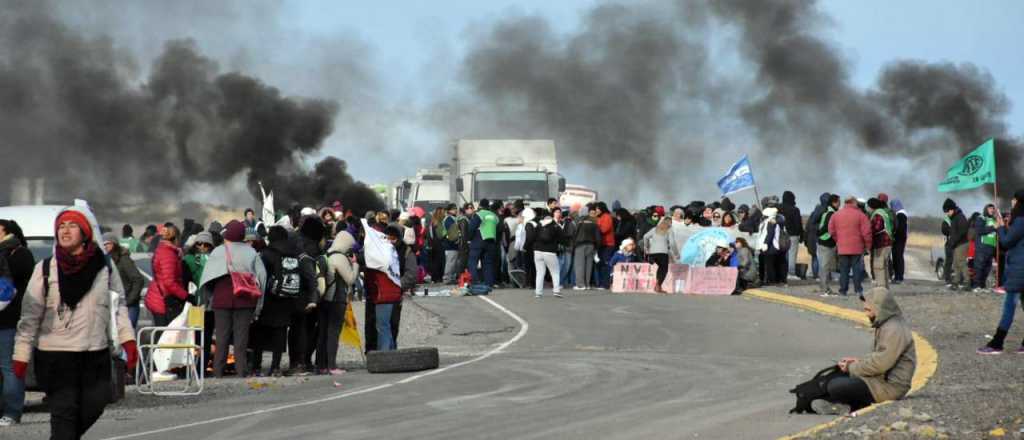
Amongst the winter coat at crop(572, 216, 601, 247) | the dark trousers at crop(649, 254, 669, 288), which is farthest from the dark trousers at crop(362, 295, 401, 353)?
the winter coat at crop(572, 216, 601, 247)

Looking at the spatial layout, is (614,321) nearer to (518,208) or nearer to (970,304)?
(970,304)

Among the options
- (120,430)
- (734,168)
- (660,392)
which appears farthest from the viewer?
(734,168)

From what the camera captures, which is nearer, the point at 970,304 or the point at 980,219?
the point at 970,304

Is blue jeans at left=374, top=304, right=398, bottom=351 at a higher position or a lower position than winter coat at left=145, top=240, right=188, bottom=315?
lower

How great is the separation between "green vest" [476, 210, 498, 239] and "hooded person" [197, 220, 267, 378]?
48.1 feet

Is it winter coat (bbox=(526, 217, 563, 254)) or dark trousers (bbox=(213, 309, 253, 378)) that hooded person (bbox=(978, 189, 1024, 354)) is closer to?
dark trousers (bbox=(213, 309, 253, 378))

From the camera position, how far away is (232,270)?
1638 cm

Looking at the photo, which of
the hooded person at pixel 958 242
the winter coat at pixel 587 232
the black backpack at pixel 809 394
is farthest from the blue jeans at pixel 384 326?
the hooded person at pixel 958 242

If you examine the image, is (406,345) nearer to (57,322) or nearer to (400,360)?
(400,360)

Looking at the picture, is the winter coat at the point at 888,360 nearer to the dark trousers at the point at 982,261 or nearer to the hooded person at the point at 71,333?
the hooded person at the point at 71,333

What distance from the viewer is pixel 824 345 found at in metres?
19.2

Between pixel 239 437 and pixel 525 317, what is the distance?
1340 cm

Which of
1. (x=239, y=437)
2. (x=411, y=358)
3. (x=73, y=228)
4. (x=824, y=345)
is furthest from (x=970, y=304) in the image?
(x=73, y=228)

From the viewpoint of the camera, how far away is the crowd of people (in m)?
9.43
